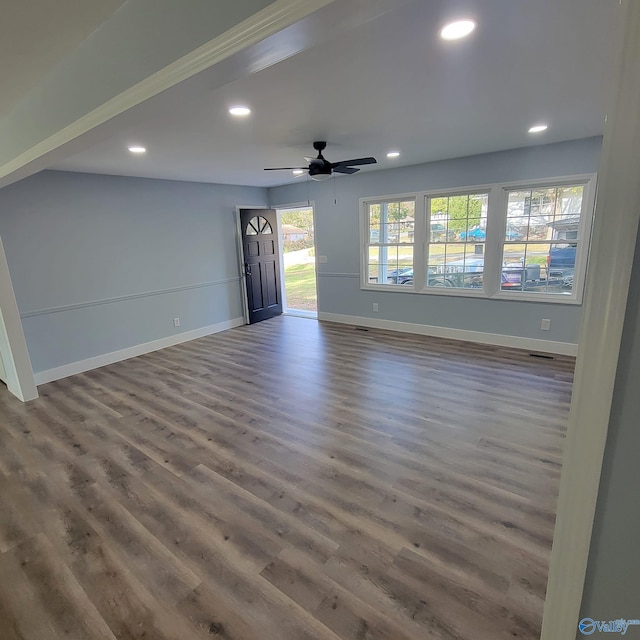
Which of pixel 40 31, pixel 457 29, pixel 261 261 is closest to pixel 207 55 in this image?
pixel 40 31

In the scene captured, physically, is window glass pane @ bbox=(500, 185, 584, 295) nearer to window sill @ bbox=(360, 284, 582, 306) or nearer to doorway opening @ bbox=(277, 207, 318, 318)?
window sill @ bbox=(360, 284, 582, 306)

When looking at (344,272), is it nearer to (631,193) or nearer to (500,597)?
(500,597)

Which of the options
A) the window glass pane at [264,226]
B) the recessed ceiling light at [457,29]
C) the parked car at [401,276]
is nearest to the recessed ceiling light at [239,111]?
the recessed ceiling light at [457,29]

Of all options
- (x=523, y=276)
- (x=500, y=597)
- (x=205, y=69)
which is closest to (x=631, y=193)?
(x=205, y=69)

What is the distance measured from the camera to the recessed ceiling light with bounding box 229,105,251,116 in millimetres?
2576

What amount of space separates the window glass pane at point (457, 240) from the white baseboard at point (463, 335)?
0.69 metres

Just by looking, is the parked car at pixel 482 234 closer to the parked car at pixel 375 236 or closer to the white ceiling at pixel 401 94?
the white ceiling at pixel 401 94

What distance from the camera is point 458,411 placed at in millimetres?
3229

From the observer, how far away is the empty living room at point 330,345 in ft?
3.04

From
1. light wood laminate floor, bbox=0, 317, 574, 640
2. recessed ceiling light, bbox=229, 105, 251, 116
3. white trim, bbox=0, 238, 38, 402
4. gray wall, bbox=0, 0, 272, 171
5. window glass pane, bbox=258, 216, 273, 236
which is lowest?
light wood laminate floor, bbox=0, 317, 574, 640

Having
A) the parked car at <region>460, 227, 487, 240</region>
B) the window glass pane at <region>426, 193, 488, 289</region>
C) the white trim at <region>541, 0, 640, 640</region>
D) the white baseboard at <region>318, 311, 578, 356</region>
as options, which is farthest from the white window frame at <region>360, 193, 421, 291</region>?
the white trim at <region>541, 0, 640, 640</region>

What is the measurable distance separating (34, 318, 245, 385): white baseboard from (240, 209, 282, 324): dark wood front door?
547 mm

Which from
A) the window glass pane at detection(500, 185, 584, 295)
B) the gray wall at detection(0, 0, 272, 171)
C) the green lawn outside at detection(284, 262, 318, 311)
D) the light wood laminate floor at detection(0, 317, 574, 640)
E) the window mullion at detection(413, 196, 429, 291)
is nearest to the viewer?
the gray wall at detection(0, 0, 272, 171)

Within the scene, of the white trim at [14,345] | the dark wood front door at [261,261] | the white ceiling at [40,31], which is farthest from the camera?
the dark wood front door at [261,261]
